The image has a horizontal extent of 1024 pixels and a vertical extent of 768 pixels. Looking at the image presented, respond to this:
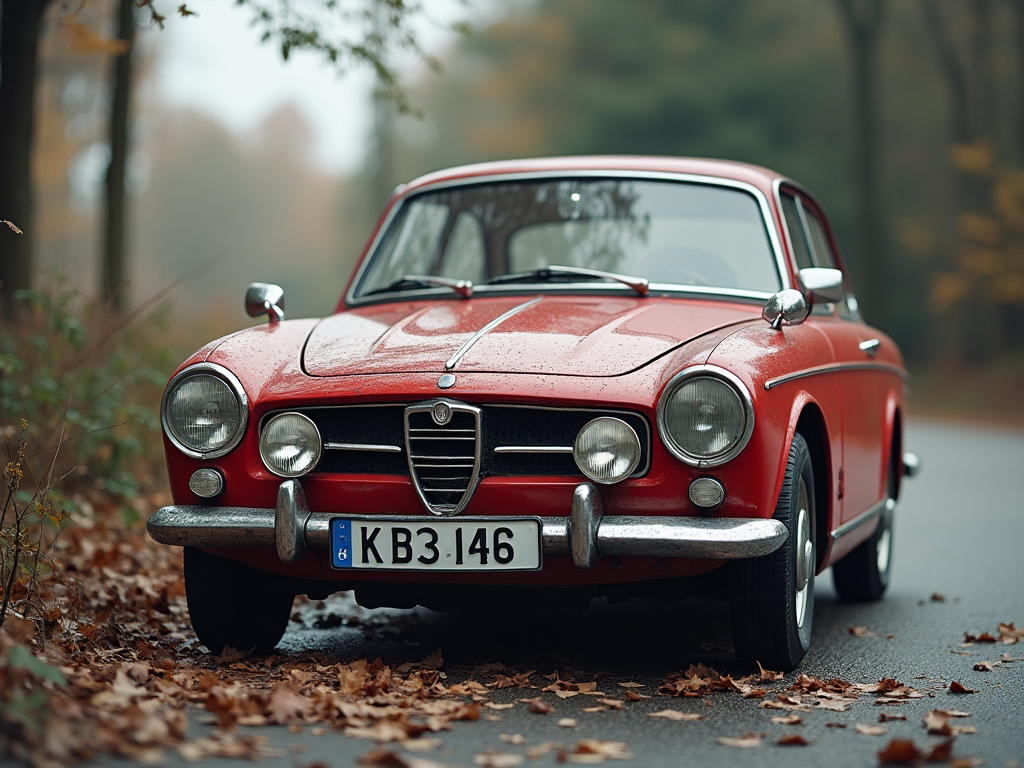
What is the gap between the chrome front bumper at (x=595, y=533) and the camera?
3.98 m

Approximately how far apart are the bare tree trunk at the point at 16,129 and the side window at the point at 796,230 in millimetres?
5127

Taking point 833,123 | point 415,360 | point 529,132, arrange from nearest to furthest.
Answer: point 415,360, point 833,123, point 529,132

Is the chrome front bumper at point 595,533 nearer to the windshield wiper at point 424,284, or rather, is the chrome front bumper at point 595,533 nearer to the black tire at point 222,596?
the black tire at point 222,596

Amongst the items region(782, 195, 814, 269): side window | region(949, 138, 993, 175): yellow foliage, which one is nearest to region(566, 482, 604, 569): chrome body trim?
region(782, 195, 814, 269): side window

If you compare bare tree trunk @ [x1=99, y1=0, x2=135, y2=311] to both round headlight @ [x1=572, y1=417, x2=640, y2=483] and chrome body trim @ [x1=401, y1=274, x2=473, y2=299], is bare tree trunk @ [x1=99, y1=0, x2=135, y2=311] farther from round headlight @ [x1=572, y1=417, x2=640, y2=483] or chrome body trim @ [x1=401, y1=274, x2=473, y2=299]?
round headlight @ [x1=572, y1=417, x2=640, y2=483]

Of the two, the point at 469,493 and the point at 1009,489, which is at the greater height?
the point at 469,493

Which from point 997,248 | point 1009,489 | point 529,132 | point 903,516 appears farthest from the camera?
point 529,132

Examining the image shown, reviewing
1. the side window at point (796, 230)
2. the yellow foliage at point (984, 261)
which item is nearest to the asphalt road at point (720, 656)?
the side window at point (796, 230)

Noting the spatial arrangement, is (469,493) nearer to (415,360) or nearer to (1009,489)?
(415,360)

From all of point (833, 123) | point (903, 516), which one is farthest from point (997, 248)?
point (903, 516)

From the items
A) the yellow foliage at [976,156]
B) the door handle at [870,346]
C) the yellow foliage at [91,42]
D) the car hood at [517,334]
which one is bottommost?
the door handle at [870,346]

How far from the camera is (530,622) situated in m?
5.56

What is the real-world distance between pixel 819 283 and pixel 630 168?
1.15 meters

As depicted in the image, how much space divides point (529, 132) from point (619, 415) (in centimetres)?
3433
